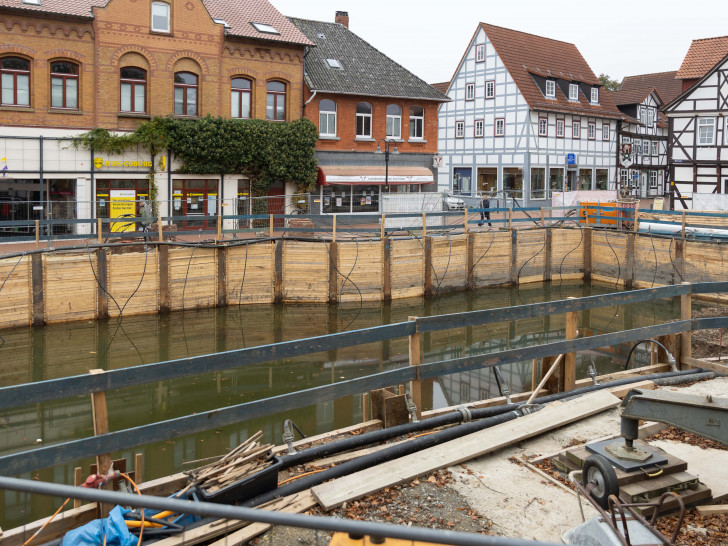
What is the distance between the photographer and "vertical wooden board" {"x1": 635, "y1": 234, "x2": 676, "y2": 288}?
26125 mm

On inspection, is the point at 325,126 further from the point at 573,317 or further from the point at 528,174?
the point at 573,317

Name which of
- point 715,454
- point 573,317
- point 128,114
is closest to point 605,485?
point 715,454

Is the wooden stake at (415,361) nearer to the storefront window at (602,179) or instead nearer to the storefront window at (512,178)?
the storefront window at (512,178)

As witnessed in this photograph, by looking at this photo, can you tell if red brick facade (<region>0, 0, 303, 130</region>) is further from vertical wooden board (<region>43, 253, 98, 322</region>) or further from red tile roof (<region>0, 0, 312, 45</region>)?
vertical wooden board (<region>43, 253, 98, 322</region>)

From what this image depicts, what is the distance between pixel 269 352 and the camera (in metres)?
7.04

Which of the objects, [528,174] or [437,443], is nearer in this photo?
[437,443]

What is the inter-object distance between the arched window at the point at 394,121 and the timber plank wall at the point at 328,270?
13556 mm

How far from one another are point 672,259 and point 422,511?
74.2 ft

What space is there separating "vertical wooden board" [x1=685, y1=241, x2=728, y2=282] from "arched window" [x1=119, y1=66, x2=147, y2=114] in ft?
74.1

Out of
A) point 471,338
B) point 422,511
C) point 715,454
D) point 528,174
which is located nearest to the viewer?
point 422,511

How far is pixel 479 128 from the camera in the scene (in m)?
51.2

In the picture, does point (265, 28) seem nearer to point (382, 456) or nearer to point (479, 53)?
point (479, 53)

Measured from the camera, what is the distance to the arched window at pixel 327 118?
37.1 metres

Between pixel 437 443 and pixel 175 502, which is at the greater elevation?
pixel 175 502
